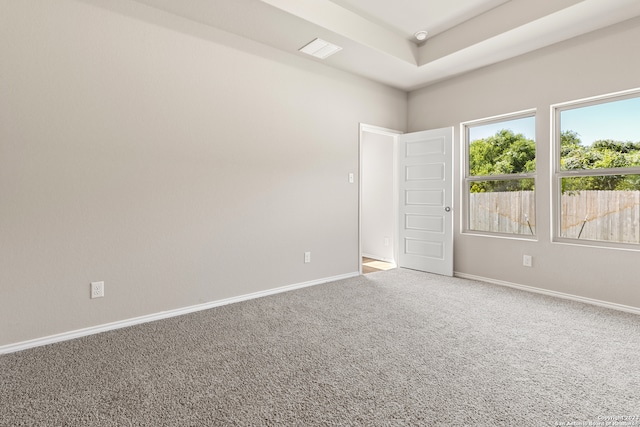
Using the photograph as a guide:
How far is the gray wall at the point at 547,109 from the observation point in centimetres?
300

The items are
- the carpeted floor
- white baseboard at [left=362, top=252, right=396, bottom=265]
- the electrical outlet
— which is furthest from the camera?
white baseboard at [left=362, top=252, right=396, bottom=265]

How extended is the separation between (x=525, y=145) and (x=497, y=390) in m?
3.00

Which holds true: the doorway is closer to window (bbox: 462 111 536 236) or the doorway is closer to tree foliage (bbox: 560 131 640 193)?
window (bbox: 462 111 536 236)

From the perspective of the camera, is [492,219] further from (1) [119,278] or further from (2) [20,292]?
(2) [20,292]

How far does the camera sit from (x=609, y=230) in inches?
125

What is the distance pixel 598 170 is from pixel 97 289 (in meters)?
4.65

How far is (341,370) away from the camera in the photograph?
1947mm

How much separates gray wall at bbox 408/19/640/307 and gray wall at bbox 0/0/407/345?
5.85ft

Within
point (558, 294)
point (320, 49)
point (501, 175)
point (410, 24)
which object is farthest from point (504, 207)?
point (320, 49)

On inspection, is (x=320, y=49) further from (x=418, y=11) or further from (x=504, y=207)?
(x=504, y=207)

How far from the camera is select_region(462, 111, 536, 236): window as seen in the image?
371 cm

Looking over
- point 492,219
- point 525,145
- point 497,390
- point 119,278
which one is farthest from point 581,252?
point 119,278

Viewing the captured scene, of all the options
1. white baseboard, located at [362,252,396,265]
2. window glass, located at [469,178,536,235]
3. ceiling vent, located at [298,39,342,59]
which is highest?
ceiling vent, located at [298,39,342,59]

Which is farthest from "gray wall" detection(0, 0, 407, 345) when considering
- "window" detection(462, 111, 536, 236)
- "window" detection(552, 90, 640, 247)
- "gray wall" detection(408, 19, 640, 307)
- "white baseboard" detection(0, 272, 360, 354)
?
"window" detection(552, 90, 640, 247)
